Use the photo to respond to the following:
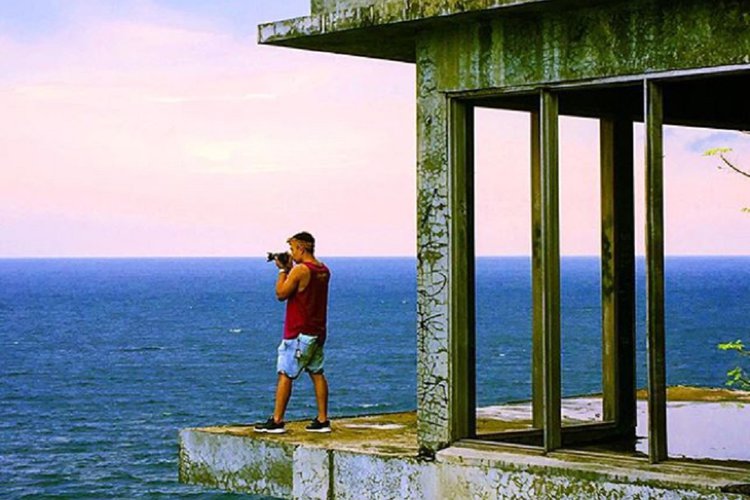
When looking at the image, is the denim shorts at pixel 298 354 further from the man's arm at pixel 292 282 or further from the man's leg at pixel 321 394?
the man's arm at pixel 292 282

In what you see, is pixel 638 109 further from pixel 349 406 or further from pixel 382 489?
pixel 349 406

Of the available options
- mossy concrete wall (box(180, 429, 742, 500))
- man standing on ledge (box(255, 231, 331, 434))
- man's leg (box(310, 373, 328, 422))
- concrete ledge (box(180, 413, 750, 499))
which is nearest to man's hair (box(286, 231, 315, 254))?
man standing on ledge (box(255, 231, 331, 434))

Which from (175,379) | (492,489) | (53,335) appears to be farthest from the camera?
(53,335)

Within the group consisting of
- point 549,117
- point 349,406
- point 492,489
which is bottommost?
point 349,406

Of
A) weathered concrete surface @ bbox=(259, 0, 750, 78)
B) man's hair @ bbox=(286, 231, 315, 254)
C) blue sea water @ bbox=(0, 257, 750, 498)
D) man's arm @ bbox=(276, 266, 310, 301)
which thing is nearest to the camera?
weathered concrete surface @ bbox=(259, 0, 750, 78)

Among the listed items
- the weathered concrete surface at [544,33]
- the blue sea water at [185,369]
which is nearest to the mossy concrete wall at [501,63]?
the weathered concrete surface at [544,33]

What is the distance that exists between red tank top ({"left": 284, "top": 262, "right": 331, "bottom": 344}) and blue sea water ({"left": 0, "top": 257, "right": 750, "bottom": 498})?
31284 millimetres

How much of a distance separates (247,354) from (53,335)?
64.7 ft

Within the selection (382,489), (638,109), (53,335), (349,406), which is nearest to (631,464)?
(382,489)

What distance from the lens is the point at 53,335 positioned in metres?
98.6

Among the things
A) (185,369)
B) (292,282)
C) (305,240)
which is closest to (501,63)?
(305,240)

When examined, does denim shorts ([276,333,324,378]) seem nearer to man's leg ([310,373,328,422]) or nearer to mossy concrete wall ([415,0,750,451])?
man's leg ([310,373,328,422])

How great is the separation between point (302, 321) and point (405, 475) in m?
1.93

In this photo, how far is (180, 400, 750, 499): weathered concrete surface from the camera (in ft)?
30.8
